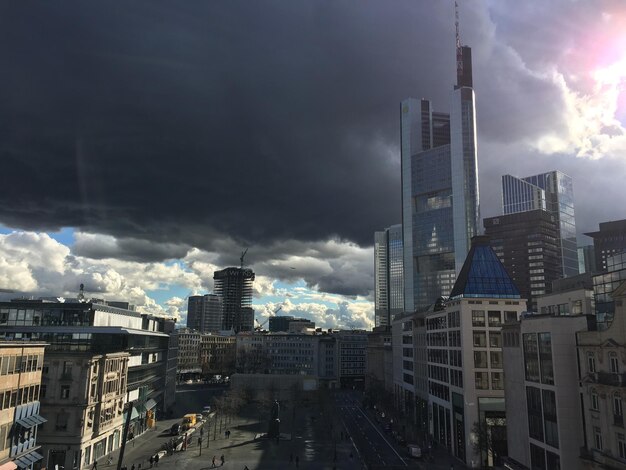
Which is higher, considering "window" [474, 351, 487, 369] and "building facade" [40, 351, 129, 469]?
"window" [474, 351, 487, 369]

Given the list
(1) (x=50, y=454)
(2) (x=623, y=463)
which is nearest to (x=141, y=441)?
(1) (x=50, y=454)

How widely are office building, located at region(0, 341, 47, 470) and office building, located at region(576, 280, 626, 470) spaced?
198 ft

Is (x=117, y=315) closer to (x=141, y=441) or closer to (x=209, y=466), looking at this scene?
(x=141, y=441)

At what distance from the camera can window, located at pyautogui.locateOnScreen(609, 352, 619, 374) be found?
160 ft

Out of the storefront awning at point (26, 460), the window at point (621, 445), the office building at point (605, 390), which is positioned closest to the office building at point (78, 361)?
the storefront awning at point (26, 460)

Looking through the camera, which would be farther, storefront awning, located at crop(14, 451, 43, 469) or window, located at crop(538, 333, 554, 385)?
storefront awning, located at crop(14, 451, 43, 469)

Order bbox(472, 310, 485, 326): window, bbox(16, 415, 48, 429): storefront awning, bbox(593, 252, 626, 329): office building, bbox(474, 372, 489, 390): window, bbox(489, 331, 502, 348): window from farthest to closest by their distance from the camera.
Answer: bbox(472, 310, 485, 326): window
bbox(489, 331, 502, 348): window
bbox(474, 372, 489, 390): window
bbox(16, 415, 48, 429): storefront awning
bbox(593, 252, 626, 329): office building

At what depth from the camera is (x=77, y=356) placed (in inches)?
3091

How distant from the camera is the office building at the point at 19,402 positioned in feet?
183

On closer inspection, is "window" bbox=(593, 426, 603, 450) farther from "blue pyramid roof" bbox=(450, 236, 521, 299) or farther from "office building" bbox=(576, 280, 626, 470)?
"blue pyramid roof" bbox=(450, 236, 521, 299)

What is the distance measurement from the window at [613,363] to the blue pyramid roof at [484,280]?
47.2 metres

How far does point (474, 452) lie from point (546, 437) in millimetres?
31512

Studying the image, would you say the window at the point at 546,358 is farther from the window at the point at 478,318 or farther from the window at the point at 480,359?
the window at the point at 478,318

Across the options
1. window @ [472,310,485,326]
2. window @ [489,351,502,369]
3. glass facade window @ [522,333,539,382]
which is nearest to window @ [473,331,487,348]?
window @ [472,310,485,326]
